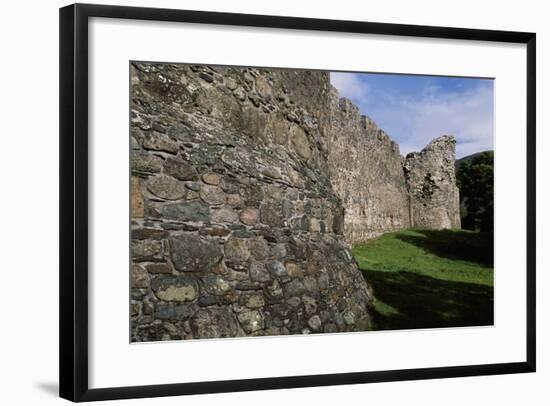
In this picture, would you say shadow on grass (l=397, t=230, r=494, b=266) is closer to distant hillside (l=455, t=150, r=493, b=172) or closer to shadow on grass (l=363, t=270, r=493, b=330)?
shadow on grass (l=363, t=270, r=493, b=330)

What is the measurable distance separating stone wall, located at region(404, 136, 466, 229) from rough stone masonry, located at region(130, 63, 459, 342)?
0.58 feet

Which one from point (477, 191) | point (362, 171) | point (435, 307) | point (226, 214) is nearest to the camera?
point (226, 214)

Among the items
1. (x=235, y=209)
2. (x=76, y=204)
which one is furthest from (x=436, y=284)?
(x=76, y=204)

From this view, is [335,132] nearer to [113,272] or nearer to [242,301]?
[242,301]

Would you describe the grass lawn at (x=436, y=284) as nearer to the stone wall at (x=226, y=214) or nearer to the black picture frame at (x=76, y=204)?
the stone wall at (x=226, y=214)

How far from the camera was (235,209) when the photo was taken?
5.67 meters

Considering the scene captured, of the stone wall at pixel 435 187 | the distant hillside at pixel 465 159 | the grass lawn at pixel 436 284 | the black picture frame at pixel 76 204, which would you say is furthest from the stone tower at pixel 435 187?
the black picture frame at pixel 76 204

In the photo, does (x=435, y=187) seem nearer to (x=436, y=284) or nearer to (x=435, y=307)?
(x=436, y=284)

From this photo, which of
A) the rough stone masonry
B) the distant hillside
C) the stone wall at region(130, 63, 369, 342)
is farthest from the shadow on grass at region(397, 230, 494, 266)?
the stone wall at region(130, 63, 369, 342)

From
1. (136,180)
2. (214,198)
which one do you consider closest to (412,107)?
(214,198)

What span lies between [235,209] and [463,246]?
252 centimetres

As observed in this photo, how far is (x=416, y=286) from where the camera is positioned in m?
6.86

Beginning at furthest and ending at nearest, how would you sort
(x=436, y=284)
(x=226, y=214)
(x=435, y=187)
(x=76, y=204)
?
→ (x=435, y=187) → (x=436, y=284) → (x=226, y=214) → (x=76, y=204)

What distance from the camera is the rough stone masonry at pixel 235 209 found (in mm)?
5223
